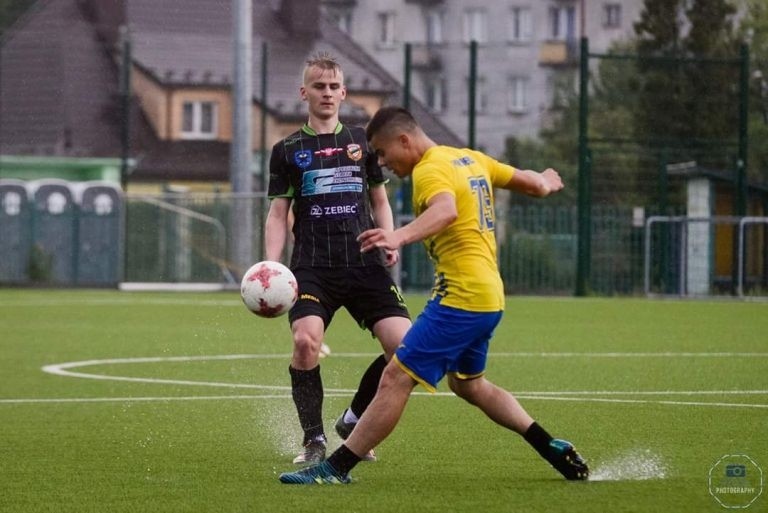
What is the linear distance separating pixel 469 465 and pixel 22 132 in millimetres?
47440

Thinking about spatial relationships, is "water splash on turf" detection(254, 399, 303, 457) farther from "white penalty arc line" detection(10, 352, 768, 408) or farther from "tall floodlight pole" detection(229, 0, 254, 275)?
"tall floodlight pole" detection(229, 0, 254, 275)

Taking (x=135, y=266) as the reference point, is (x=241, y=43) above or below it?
above

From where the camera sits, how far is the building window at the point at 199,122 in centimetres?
5538

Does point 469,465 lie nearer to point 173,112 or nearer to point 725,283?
point 725,283

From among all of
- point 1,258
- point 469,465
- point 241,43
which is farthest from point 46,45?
point 469,465

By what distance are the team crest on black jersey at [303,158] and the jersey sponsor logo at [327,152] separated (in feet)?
0.16

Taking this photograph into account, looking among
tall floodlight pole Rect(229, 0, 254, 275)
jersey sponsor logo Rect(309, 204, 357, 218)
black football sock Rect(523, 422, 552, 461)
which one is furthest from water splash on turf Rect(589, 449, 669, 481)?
tall floodlight pole Rect(229, 0, 254, 275)

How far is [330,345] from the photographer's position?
17328 mm

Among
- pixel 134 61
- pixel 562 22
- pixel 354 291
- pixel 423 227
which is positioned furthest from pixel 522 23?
pixel 423 227

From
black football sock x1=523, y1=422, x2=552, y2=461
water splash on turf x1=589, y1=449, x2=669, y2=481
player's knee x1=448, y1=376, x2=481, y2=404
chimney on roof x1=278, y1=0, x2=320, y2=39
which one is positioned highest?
chimney on roof x1=278, y1=0, x2=320, y2=39

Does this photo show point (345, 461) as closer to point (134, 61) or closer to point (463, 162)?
point (463, 162)

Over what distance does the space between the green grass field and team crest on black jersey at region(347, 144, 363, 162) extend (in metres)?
1.60

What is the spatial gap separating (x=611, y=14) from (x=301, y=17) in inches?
883

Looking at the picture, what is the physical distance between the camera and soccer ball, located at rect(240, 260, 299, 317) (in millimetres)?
8375
